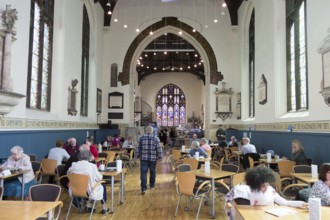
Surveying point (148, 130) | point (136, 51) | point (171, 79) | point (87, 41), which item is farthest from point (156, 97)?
point (148, 130)

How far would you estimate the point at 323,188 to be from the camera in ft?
10.6

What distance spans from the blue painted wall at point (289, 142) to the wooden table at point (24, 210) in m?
5.79

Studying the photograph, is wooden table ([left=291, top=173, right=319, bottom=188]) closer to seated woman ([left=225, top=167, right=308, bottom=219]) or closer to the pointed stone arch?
seated woman ([left=225, top=167, right=308, bottom=219])

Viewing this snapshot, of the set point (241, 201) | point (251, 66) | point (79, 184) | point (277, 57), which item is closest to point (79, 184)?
point (79, 184)

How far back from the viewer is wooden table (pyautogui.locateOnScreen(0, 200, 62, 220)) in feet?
8.64

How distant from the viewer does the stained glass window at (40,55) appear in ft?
27.6

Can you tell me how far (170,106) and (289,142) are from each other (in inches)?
826

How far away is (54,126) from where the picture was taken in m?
9.44

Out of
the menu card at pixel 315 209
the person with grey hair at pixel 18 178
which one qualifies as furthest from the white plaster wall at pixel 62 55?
the menu card at pixel 315 209

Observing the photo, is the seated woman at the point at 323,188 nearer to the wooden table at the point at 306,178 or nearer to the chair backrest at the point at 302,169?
the wooden table at the point at 306,178

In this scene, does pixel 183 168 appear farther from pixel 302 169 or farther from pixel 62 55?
pixel 62 55

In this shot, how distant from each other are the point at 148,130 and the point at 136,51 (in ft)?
31.1

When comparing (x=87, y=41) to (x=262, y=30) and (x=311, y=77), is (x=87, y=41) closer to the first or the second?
(x=262, y=30)

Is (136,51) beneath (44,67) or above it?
above
